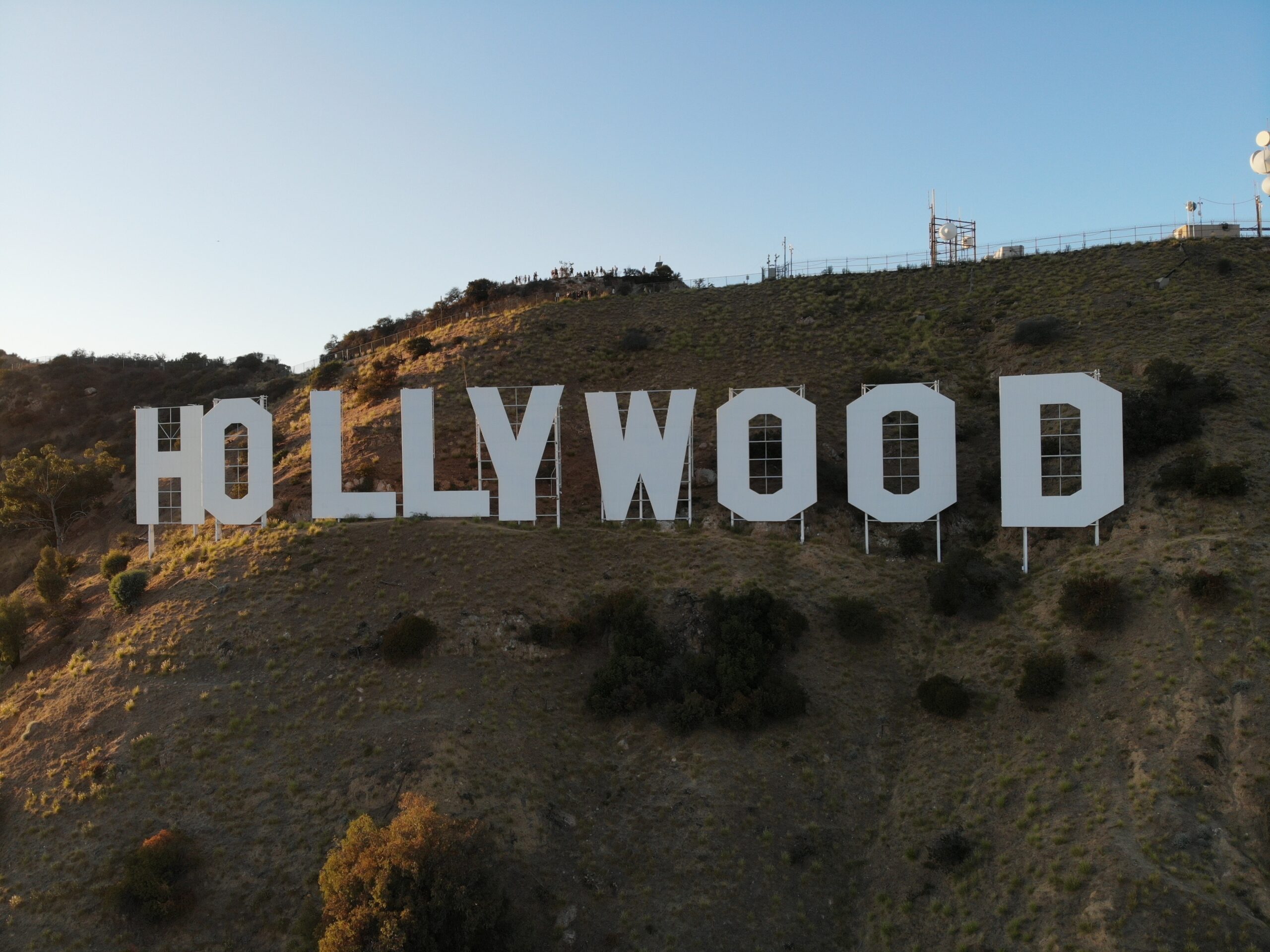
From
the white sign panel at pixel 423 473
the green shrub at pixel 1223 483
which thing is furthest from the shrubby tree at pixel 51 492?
the green shrub at pixel 1223 483

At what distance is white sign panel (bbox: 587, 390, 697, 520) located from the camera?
108ft

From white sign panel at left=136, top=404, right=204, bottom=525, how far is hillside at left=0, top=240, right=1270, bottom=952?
6.12ft

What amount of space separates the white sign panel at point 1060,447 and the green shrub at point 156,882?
89.2 feet

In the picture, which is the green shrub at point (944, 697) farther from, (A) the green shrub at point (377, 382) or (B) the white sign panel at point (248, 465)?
(A) the green shrub at point (377, 382)

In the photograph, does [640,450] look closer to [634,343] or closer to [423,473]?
[423,473]

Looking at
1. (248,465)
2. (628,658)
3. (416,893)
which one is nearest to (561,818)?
(416,893)

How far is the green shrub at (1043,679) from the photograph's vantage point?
24422mm

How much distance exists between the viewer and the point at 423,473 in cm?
3397

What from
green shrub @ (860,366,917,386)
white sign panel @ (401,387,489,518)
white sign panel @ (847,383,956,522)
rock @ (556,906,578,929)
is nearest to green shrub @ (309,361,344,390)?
white sign panel @ (401,387,489,518)

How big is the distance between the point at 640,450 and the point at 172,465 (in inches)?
793

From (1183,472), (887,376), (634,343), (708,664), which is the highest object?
(634,343)

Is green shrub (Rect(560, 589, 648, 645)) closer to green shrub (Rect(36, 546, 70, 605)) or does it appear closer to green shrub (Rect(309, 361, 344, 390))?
green shrub (Rect(36, 546, 70, 605))

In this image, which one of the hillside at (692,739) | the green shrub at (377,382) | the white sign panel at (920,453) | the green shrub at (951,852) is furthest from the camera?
the green shrub at (377,382)

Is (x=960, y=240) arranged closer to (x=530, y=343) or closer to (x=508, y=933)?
(x=530, y=343)
